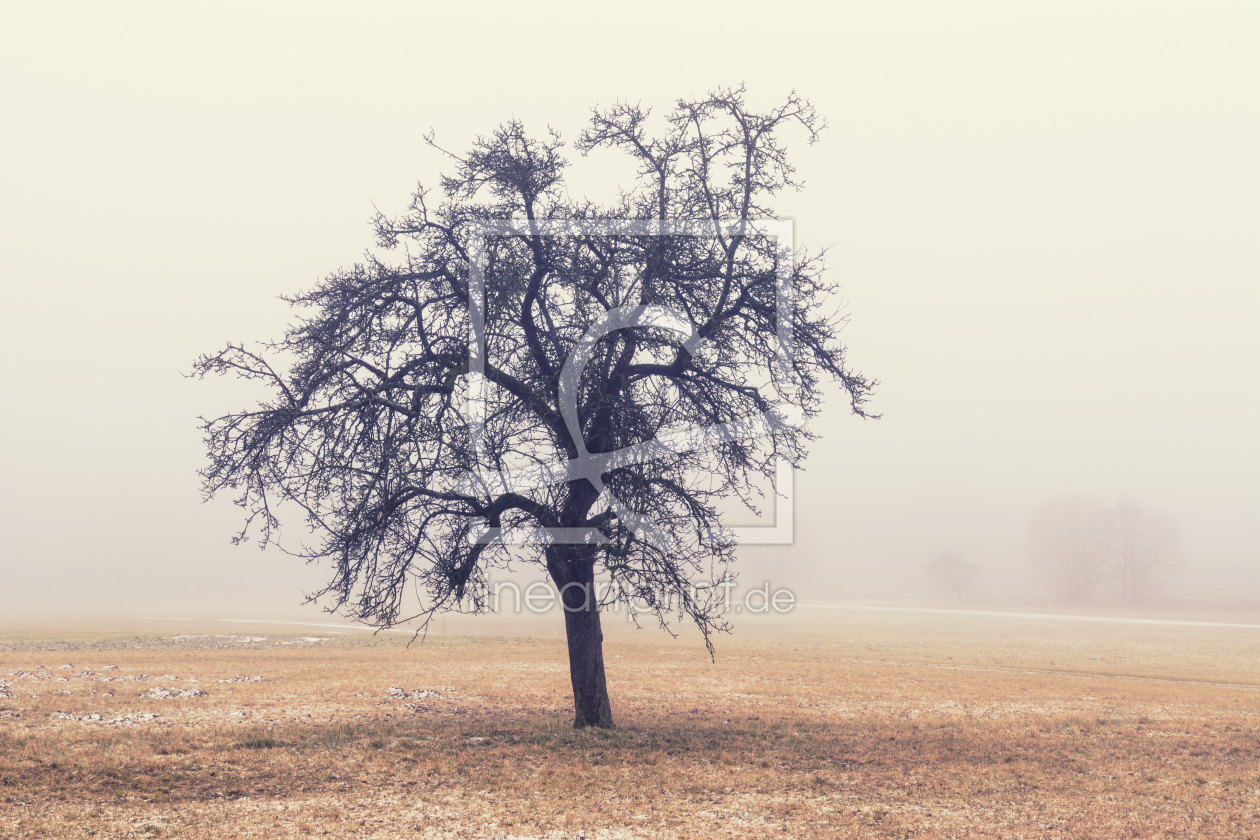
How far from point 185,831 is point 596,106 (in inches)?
558

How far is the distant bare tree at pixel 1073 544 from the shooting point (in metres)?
115

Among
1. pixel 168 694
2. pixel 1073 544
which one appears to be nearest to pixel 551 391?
pixel 168 694

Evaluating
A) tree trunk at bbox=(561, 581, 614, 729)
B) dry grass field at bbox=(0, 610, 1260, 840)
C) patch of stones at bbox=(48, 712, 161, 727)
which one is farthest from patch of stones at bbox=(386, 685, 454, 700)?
tree trunk at bbox=(561, 581, 614, 729)

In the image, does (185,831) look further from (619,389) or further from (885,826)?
(619,389)

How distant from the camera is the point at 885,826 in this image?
10.6 m

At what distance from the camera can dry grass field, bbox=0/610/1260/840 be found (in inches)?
412

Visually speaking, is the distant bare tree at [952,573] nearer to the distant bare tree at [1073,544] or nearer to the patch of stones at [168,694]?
the distant bare tree at [1073,544]

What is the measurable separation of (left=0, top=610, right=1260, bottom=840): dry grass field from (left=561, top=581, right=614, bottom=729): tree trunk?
0.64 meters

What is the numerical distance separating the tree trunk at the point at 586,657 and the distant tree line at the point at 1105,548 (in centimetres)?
11934

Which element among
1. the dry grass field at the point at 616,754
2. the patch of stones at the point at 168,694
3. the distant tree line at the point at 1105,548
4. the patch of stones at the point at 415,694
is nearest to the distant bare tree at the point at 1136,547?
the distant tree line at the point at 1105,548

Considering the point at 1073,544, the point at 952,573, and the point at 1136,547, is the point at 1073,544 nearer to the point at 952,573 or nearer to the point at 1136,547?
the point at 1136,547

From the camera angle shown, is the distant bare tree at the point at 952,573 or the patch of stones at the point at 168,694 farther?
the distant bare tree at the point at 952,573

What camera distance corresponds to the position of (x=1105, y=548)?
115688 mm

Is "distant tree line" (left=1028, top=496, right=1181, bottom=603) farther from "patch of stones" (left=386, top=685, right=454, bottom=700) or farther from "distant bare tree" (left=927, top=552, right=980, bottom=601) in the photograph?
"patch of stones" (left=386, top=685, right=454, bottom=700)
